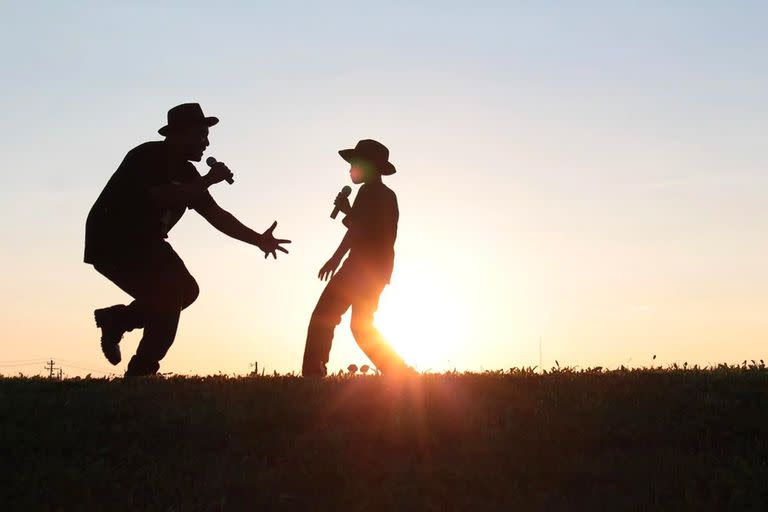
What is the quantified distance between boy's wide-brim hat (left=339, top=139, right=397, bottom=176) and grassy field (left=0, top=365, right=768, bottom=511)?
9.46 feet

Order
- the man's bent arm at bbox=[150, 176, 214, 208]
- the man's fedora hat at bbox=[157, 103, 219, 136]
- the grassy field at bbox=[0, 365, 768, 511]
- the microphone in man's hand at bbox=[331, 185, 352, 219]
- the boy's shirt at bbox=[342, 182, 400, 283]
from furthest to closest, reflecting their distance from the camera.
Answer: the microphone in man's hand at bbox=[331, 185, 352, 219]
the boy's shirt at bbox=[342, 182, 400, 283]
the man's fedora hat at bbox=[157, 103, 219, 136]
the man's bent arm at bbox=[150, 176, 214, 208]
the grassy field at bbox=[0, 365, 768, 511]

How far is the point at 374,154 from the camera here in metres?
12.4

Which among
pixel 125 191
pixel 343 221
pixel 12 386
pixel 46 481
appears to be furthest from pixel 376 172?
pixel 46 481

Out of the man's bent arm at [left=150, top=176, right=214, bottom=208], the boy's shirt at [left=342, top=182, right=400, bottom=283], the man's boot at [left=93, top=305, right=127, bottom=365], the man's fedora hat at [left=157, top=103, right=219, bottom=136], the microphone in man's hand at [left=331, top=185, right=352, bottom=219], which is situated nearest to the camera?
the man's bent arm at [left=150, top=176, right=214, bottom=208]

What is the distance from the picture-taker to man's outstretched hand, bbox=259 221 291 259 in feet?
38.9

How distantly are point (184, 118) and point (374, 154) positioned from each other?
7.67 feet

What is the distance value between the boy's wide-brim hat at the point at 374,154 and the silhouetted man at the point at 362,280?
0.26m

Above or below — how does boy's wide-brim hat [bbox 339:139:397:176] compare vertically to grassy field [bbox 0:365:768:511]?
above

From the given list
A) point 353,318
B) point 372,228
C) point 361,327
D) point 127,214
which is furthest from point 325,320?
point 127,214

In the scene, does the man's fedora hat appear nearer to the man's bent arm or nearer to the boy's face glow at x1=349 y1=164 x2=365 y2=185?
the man's bent arm

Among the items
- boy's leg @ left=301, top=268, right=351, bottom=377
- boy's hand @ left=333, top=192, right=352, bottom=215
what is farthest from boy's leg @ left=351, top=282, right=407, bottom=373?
boy's hand @ left=333, top=192, right=352, bottom=215

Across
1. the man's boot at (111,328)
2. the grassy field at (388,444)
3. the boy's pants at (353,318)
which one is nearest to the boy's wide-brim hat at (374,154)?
the boy's pants at (353,318)

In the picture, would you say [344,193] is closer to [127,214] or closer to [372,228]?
[372,228]

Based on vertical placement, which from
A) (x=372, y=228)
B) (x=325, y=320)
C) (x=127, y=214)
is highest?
(x=372, y=228)
